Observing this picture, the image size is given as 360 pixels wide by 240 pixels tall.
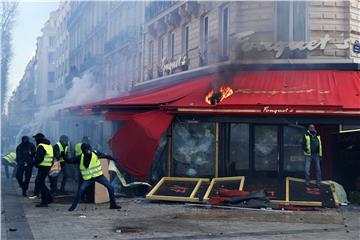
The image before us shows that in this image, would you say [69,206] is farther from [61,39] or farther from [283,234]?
[61,39]

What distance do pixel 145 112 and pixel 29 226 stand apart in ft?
18.4

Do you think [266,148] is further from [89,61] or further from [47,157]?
[89,61]

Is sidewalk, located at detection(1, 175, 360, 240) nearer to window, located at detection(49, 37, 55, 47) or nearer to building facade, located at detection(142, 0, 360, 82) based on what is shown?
building facade, located at detection(142, 0, 360, 82)

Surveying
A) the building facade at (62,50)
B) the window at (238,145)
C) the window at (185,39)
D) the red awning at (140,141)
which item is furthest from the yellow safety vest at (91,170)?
the building facade at (62,50)

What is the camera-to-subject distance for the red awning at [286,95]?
12961mm

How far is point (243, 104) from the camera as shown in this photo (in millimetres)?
13086

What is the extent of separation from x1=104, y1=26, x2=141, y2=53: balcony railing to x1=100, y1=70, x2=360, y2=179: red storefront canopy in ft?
44.9

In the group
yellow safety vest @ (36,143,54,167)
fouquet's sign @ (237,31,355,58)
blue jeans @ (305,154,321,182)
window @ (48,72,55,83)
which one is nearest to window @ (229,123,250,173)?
blue jeans @ (305,154,321,182)

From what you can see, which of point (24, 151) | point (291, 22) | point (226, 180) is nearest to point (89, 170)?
point (24, 151)

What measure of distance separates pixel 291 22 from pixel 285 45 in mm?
885

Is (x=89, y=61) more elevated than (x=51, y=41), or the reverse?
(x=51, y=41)

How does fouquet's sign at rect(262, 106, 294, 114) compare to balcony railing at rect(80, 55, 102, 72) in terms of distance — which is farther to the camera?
balcony railing at rect(80, 55, 102, 72)

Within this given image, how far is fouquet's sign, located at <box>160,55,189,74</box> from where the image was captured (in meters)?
20.1

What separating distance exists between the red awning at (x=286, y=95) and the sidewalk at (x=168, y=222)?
2631 millimetres
